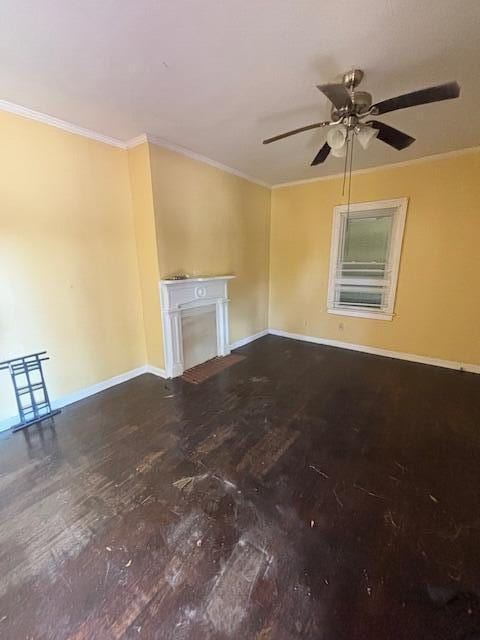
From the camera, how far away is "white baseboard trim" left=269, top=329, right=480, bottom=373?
3445 mm

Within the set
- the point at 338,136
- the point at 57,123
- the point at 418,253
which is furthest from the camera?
the point at 418,253

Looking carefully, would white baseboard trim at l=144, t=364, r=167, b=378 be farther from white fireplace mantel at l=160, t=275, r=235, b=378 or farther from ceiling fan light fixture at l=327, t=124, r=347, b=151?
ceiling fan light fixture at l=327, t=124, r=347, b=151

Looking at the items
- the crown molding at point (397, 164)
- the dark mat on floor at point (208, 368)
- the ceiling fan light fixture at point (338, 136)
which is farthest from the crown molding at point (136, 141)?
the dark mat on floor at point (208, 368)

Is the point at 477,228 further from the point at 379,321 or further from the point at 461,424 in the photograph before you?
the point at 461,424

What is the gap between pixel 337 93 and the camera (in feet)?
5.11

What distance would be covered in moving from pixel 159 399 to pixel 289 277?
9.73 ft

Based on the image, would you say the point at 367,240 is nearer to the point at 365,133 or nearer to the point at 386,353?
the point at 386,353

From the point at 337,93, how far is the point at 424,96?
A: 1.51ft

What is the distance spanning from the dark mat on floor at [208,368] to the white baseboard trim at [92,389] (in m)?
0.34

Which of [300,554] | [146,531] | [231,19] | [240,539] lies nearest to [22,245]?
[231,19]

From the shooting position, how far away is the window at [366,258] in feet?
12.2

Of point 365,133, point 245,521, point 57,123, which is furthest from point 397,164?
point 245,521

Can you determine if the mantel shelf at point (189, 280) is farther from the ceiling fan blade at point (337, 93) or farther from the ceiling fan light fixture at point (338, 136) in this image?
the ceiling fan blade at point (337, 93)

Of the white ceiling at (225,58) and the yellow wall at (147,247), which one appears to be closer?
the white ceiling at (225,58)
